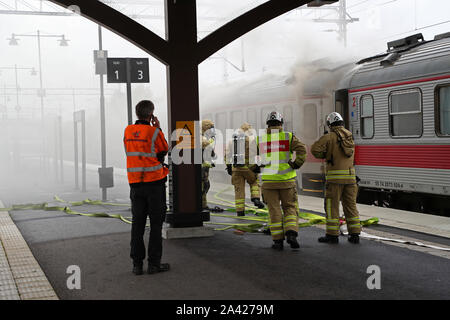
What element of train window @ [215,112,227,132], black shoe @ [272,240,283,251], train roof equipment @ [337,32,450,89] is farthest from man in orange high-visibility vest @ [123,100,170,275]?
train window @ [215,112,227,132]

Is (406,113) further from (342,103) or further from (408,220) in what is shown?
(408,220)

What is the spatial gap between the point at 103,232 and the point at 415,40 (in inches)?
314

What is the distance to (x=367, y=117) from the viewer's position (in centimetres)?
1216

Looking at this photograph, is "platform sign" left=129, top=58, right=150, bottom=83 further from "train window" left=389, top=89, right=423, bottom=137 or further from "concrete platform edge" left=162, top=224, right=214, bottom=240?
"train window" left=389, top=89, right=423, bottom=137

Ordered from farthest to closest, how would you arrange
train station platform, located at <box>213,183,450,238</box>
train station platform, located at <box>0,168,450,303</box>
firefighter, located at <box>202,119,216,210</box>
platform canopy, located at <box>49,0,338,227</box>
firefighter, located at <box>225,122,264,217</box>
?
firefighter, located at <box>202,119,216,210</box>, firefighter, located at <box>225,122,264,217</box>, train station platform, located at <box>213,183,450,238</box>, platform canopy, located at <box>49,0,338,227</box>, train station platform, located at <box>0,168,450,303</box>

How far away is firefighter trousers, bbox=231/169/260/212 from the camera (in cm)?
1056

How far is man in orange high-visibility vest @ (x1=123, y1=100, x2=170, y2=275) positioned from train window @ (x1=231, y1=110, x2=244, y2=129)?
1263cm

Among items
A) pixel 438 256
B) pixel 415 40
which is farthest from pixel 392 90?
pixel 438 256

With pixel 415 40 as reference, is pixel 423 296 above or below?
below

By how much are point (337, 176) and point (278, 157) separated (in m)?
0.95

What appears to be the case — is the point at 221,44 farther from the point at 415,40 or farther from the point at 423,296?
the point at 415,40

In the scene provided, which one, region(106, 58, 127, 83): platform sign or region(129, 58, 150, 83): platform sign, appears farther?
region(129, 58, 150, 83): platform sign

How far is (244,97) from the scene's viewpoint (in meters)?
18.6
